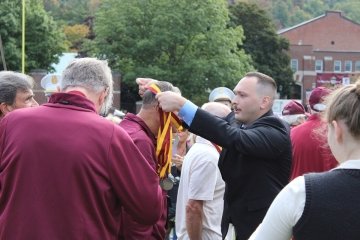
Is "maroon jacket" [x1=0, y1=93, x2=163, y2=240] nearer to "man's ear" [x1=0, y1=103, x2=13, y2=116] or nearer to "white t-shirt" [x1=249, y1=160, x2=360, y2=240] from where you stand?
"white t-shirt" [x1=249, y1=160, x2=360, y2=240]

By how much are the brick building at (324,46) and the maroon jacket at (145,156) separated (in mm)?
82717

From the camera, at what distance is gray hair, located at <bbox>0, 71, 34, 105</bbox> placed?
4754 mm

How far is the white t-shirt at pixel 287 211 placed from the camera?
7.50 ft

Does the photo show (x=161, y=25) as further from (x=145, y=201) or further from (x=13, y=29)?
(x=145, y=201)

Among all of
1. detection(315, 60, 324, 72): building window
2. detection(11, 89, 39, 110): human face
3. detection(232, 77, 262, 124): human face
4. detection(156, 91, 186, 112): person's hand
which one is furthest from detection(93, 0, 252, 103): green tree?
detection(156, 91, 186, 112): person's hand

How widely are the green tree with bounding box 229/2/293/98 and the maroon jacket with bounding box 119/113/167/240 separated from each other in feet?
194

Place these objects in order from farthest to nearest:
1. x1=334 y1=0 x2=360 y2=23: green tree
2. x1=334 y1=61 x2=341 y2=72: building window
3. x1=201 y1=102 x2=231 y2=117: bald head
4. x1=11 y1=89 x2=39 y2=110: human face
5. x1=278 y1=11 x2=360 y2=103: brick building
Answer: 1. x1=334 y1=0 x2=360 y2=23: green tree
2. x1=334 y1=61 x2=341 y2=72: building window
3. x1=278 y1=11 x2=360 y2=103: brick building
4. x1=201 y1=102 x2=231 y2=117: bald head
5. x1=11 y1=89 x2=39 y2=110: human face

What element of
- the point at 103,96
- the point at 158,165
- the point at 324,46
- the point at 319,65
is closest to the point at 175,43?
the point at 158,165

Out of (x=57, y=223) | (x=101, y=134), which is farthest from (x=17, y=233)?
(x=101, y=134)

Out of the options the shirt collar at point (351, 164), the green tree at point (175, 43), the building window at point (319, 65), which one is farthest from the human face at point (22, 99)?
the building window at point (319, 65)

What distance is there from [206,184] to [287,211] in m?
Result: 3.21

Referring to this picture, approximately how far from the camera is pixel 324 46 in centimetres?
9594

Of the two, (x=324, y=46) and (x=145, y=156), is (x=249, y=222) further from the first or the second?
(x=324, y=46)

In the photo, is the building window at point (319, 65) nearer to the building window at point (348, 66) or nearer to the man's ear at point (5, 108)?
the building window at point (348, 66)
